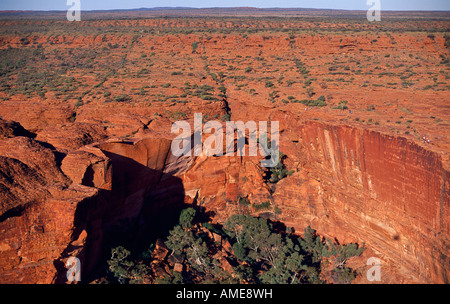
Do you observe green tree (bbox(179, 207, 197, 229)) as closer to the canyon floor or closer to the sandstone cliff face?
the canyon floor

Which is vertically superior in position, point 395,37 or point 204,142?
point 395,37

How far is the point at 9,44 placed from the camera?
48125 millimetres

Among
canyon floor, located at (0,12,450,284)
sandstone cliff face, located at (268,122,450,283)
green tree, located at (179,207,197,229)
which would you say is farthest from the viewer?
green tree, located at (179,207,197,229)

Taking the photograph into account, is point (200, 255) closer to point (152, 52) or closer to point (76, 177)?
point (76, 177)

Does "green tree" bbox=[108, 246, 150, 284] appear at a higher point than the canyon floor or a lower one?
lower

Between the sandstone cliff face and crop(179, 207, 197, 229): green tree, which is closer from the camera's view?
the sandstone cliff face

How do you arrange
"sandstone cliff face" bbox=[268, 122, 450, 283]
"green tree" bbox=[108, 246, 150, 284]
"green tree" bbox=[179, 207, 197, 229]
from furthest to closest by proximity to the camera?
"green tree" bbox=[179, 207, 197, 229], "green tree" bbox=[108, 246, 150, 284], "sandstone cliff face" bbox=[268, 122, 450, 283]

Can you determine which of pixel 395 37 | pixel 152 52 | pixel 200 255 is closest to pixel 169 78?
pixel 152 52

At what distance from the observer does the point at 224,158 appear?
19531mm

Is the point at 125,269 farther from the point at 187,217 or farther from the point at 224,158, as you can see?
the point at 224,158

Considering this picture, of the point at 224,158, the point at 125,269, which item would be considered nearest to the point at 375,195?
the point at 224,158

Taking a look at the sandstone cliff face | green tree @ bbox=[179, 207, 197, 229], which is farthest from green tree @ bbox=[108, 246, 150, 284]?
the sandstone cliff face

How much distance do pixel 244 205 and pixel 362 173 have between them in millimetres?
7539

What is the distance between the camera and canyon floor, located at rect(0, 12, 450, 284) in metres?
11.6
